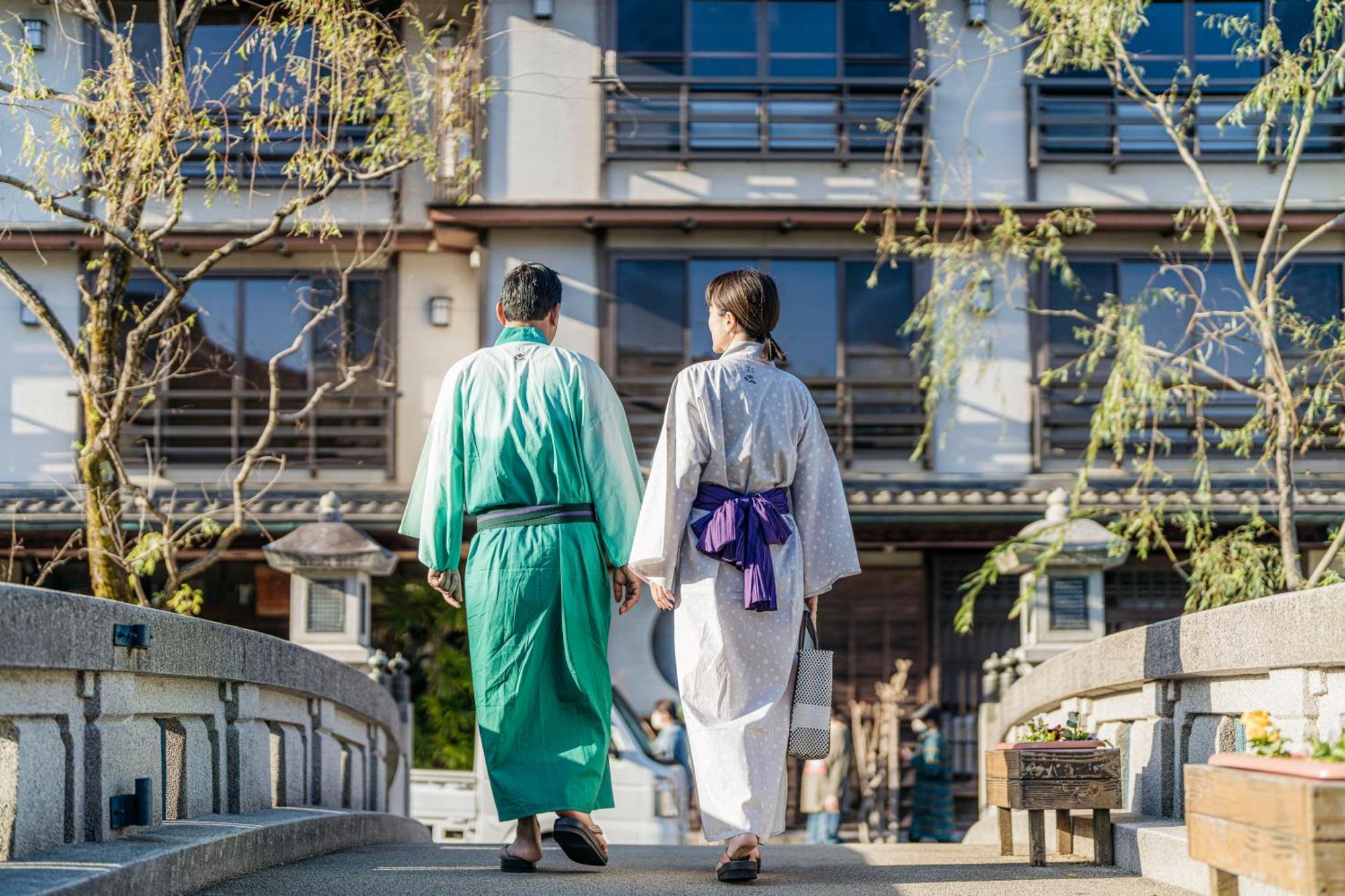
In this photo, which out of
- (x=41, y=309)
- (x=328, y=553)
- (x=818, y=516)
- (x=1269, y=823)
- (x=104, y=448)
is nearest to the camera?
(x=1269, y=823)

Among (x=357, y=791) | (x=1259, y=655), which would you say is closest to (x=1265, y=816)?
(x=1259, y=655)

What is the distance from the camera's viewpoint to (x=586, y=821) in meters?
5.63

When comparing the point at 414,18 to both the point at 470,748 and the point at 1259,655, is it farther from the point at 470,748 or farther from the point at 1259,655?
the point at 470,748

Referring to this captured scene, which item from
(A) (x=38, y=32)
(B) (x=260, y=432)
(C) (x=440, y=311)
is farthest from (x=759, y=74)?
(A) (x=38, y=32)

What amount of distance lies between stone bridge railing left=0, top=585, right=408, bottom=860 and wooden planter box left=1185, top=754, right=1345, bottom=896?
2.68 meters

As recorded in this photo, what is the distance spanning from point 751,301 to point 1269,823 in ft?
9.04

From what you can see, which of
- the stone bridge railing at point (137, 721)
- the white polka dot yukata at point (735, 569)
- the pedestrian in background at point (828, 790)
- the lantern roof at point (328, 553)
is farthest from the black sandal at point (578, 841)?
the pedestrian in background at point (828, 790)

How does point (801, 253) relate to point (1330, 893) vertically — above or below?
above

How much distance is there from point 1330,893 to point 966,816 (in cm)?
1363

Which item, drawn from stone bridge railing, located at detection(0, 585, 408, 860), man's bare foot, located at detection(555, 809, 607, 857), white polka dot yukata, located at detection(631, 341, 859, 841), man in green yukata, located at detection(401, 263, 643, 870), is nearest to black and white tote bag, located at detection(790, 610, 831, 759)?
white polka dot yukata, located at detection(631, 341, 859, 841)

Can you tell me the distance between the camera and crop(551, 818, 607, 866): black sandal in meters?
5.55

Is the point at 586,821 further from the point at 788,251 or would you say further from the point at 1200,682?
the point at 788,251

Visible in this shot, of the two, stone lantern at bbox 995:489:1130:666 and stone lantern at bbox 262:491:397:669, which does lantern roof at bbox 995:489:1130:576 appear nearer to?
stone lantern at bbox 995:489:1130:666

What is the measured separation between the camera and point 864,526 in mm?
15969
